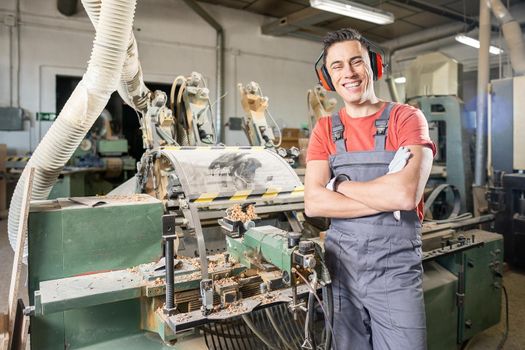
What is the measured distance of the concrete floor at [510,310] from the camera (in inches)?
95.9

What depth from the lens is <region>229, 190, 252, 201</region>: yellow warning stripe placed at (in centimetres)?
209

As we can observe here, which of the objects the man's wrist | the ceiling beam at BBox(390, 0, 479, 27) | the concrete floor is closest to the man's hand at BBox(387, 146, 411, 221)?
the man's wrist

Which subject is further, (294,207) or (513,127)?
(513,127)

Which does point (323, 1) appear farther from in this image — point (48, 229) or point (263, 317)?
point (48, 229)

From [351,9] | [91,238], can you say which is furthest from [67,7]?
[91,238]

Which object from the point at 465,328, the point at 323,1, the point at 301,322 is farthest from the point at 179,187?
the point at 323,1

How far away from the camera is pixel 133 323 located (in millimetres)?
1654

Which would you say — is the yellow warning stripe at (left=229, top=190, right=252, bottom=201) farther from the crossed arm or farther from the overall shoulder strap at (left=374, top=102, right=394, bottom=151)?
the overall shoulder strap at (left=374, top=102, right=394, bottom=151)

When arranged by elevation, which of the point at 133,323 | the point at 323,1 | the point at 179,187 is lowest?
the point at 133,323

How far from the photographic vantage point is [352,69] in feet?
4.48

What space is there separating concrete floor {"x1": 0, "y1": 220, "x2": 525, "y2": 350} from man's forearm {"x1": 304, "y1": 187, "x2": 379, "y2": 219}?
1733 millimetres

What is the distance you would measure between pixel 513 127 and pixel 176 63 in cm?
540

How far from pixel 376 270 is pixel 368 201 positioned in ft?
0.75

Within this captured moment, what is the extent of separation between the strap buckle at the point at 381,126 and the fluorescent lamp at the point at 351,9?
3.76 meters
